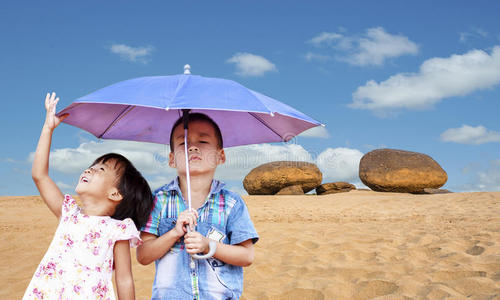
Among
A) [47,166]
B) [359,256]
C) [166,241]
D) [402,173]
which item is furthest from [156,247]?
[402,173]

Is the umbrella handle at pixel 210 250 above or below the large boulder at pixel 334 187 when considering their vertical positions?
below

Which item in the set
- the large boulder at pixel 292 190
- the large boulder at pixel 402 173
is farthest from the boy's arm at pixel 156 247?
the large boulder at pixel 402 173

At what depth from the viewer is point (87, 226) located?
95.5 inches

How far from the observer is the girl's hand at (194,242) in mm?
2178

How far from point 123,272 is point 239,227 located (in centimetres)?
72

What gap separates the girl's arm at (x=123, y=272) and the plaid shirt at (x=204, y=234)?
0.15 m

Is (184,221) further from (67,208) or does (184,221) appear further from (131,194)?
(67,208)

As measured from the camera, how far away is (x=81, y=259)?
2.38 meters

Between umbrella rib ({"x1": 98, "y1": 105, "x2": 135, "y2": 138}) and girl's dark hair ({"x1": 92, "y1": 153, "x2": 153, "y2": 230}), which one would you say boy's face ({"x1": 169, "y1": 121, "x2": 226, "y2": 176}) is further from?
umbrella rib ({"x1": 98, "y1": 105, "x2": 135, "y2": 138})

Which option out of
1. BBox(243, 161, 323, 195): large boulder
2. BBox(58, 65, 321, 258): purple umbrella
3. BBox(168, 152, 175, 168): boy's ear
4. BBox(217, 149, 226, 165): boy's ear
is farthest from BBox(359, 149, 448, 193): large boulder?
BBox(168, 152, 175, 168): boy's ear

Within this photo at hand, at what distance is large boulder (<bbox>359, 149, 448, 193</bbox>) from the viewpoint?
651 inches

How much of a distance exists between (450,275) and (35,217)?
34.6 feet

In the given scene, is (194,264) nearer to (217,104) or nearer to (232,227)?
(232,227)

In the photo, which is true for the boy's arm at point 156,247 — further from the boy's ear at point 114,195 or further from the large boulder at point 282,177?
the large boulder at point 282,177
